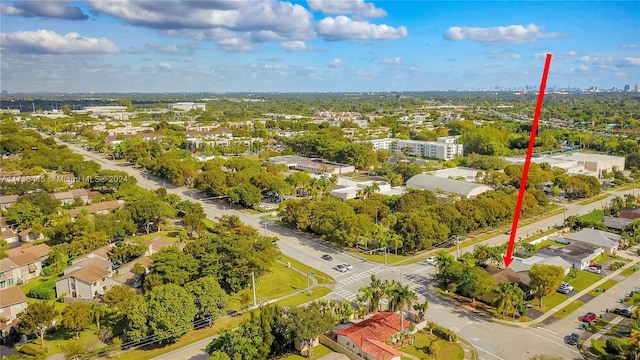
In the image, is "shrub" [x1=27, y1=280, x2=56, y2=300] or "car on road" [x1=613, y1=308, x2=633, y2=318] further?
"shrub" [x1=27, y1=280, x2=56, y2=300]

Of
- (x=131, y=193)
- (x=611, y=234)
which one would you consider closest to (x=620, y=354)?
(x=611, y=234)

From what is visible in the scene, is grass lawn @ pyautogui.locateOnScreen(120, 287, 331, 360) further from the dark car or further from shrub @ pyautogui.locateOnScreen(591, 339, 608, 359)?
the dark car

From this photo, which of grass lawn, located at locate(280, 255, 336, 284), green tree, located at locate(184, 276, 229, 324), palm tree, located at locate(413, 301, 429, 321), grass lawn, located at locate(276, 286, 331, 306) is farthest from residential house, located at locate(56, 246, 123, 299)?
palm tree, located at locate(413, 301, 429, 321)

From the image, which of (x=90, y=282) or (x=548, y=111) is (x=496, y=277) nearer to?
(x=90, y=282)

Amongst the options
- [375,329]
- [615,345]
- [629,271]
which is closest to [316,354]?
[375,329]

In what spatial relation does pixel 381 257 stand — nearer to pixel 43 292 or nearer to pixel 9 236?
pixel 43 292

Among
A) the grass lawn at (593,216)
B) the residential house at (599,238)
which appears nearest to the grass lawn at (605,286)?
the residential house at (599,238)
